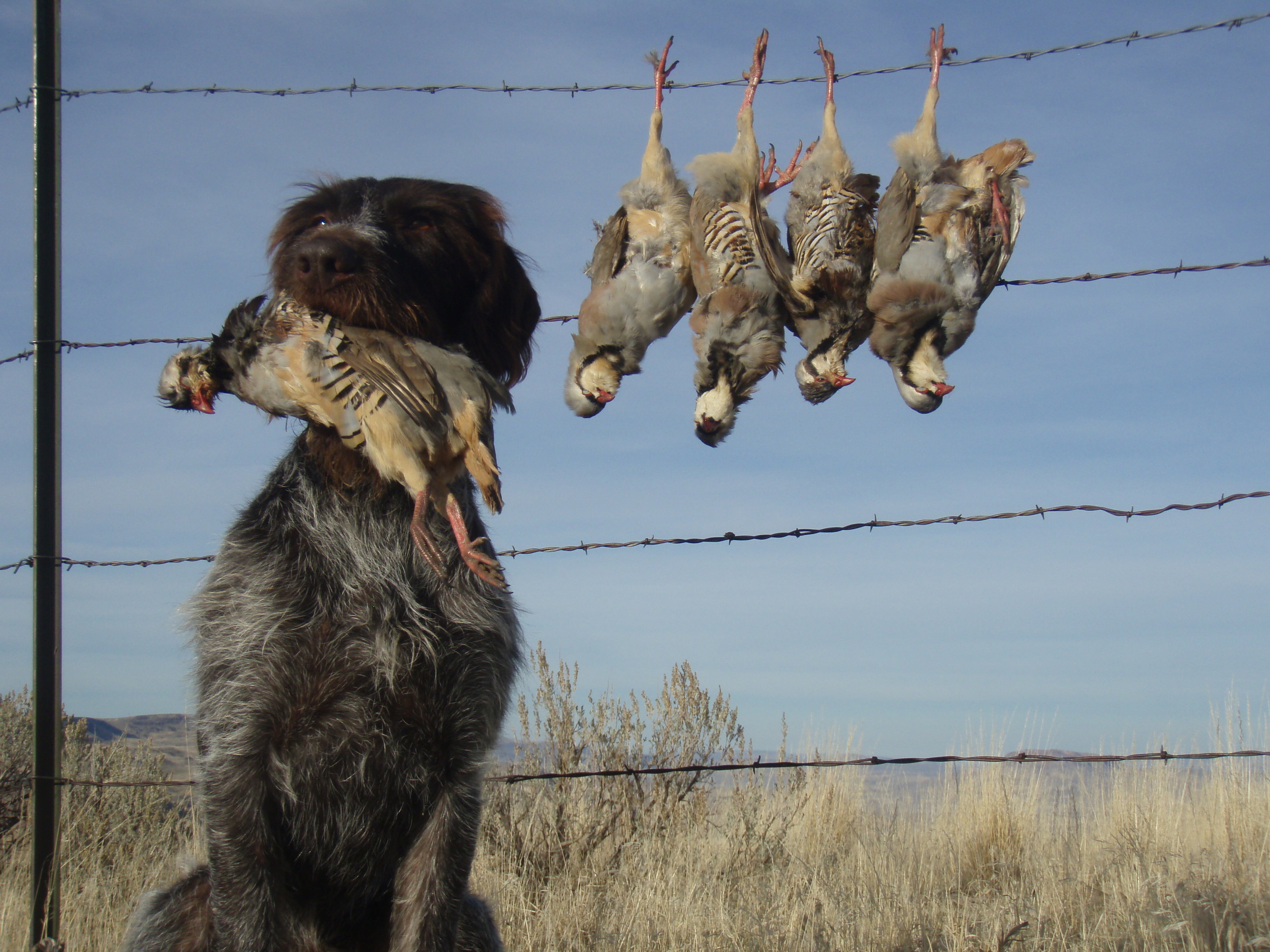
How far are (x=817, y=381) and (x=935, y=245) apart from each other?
448 millimetres

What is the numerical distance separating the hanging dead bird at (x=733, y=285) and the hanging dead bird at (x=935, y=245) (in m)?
0.28

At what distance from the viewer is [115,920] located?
4.09 meters

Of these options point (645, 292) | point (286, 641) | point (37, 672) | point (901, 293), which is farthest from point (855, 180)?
point (37, 672)

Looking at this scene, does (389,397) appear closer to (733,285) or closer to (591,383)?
(591,383)

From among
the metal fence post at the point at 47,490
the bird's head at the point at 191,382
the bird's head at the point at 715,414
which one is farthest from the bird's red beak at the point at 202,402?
the metal fence post at the point at 47,490

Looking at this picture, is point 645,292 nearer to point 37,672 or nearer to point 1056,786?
point 37,672

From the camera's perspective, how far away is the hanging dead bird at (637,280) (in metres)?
2.99

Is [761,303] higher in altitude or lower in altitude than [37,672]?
higher

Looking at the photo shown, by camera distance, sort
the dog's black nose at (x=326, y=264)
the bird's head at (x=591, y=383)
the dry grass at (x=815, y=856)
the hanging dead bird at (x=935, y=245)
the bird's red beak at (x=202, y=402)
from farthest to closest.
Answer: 1. the dry grass at (x=815, y=856)
2. the bird's head at (x=591, y=383)
3. the hanging dead bird at (x=935, y=245)
4. the bird's red beak at (x=202, y=402)
5. the dog's black nose at (x=326, y=264)

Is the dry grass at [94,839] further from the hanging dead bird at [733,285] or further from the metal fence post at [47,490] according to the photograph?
Result: the hanging dead bird at [733,285]

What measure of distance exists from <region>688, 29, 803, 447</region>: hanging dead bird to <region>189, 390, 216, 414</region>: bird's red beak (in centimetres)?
122

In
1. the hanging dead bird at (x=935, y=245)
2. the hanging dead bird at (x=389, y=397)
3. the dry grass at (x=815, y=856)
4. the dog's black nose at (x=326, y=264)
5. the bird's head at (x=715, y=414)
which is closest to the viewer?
the hanging dead bird at (x=389, y=397)

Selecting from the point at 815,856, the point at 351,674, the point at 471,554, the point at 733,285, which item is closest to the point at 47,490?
the point at 351,674

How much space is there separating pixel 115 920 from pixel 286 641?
2.05 metres
